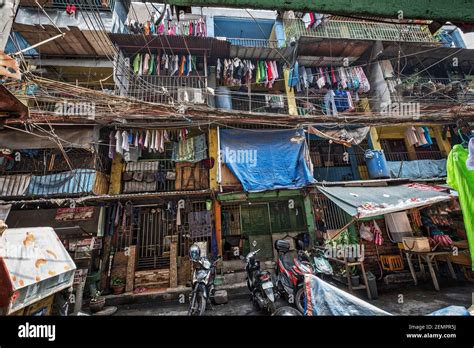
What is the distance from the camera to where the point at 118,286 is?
26.5 feet

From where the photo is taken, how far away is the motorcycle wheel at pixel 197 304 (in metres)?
4.99

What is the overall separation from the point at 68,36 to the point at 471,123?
17.0 m

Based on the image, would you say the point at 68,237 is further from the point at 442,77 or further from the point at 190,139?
the point at 442,77

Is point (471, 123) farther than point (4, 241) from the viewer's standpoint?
Yes

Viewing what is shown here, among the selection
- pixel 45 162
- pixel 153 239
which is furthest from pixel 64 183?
pixel 153 239

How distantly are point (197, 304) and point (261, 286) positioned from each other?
5.52ft

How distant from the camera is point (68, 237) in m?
8.26

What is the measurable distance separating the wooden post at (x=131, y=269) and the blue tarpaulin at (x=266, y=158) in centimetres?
A: 543

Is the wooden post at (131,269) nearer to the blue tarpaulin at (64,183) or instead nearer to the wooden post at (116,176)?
the wooden post at (116,176)

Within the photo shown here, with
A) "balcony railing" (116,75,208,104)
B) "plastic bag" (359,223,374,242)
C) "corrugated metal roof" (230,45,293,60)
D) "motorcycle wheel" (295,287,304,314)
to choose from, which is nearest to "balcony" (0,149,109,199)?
"balcony railing" (116,75,208,104)

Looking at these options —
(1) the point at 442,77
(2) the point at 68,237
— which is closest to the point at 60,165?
(2) the point at 68,237

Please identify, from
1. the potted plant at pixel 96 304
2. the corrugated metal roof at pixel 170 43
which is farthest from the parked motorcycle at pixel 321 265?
the corrugated metal roof at pixel 170 43

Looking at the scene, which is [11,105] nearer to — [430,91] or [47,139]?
[47,139]

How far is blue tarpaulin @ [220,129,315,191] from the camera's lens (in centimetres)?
875
